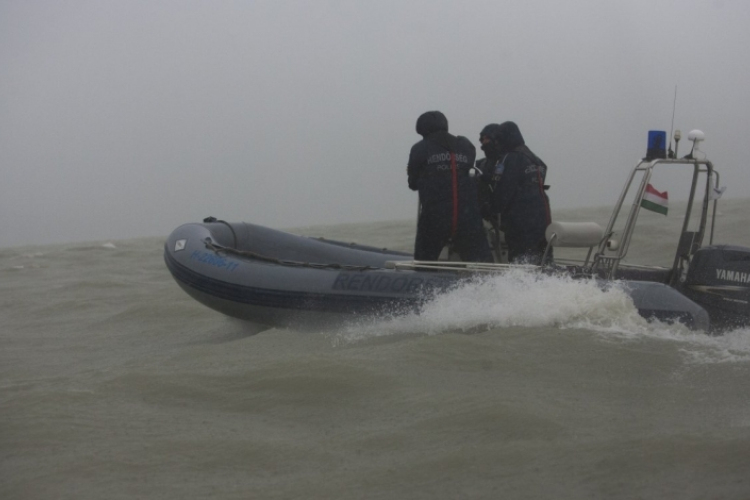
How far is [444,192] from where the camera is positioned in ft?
15.6

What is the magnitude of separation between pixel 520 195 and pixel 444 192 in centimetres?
49

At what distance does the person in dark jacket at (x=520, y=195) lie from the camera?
4938 millimetres

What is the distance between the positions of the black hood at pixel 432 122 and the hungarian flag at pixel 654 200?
3.88 ft

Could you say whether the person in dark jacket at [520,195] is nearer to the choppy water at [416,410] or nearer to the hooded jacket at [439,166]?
the hooded jacket at [439,166]

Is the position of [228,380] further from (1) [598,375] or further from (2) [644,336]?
(2) [644,336]

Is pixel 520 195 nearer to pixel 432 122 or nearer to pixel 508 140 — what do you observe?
pixel 508 140

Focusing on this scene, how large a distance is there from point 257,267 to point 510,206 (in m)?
1.49

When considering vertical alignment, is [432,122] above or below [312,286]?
above

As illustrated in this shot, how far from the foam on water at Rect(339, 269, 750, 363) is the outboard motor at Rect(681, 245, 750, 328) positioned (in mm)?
177

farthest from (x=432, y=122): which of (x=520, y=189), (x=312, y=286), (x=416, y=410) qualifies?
(x=416, y=410)

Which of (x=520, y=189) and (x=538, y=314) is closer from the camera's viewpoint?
(x=538, y=314)

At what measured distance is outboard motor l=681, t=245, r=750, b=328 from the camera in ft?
13.3

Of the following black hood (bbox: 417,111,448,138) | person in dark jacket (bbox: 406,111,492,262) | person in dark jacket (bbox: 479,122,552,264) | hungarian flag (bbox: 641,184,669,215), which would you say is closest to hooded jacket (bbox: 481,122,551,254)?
person in dark jacket (bbox: 479,122,552,264)

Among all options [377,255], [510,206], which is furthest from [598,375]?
[377,255]
